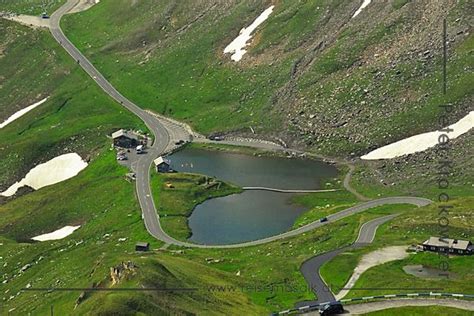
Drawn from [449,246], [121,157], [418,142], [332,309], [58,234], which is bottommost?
[58,234]

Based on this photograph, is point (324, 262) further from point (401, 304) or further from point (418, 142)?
point (418, 142)

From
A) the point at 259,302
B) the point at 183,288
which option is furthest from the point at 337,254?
the point at 183,288

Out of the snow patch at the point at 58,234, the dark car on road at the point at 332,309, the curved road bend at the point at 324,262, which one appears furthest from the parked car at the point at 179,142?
the dark car on road at the point at 332,309

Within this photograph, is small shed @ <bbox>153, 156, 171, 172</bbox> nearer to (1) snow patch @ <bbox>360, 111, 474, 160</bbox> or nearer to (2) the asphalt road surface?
(1) snow patch @ <bbox>360, 111, 474, 160</bbox>

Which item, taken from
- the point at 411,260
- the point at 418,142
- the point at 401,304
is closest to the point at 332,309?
the point at 401,304

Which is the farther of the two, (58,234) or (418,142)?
(418,142)

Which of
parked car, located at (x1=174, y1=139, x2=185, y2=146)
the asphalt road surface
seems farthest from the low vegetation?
the asphalt road surface
